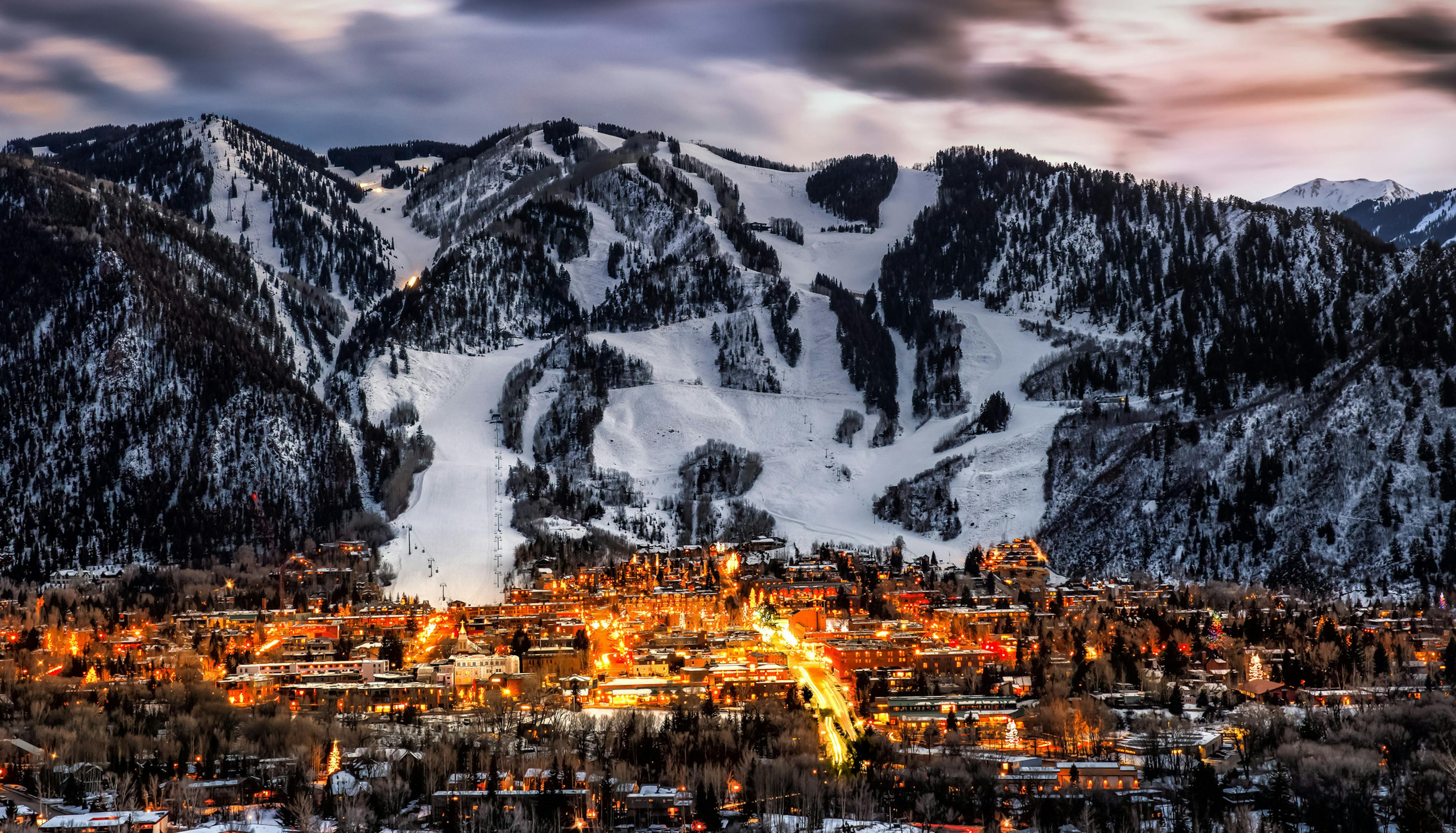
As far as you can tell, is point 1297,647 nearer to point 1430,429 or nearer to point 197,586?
point 1430,429

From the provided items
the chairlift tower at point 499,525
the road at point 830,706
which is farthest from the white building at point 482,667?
the chairlift tower at point 499,525

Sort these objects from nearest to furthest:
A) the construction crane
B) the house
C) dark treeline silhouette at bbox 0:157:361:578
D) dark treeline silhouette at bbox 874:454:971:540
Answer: the house < the construction crane < dark treeline silhouette at bbox 0:157:361:578 < dark treeline silhouette at bbox 874:454:971:540

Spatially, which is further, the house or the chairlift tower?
the chairlift tower

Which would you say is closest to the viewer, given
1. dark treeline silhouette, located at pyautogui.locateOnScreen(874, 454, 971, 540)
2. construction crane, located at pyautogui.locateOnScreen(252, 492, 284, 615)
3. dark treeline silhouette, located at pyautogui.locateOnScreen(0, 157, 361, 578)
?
construction crane, located at pyautogui.locateOnScreen(252, 492, 284, 615)

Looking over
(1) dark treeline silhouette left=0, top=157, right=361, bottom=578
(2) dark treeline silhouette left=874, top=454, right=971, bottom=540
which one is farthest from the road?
(1) dark treeline silhouette left=0, top=157, right=361, bottom=578

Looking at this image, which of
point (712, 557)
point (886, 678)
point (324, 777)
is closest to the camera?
point (324, 777)

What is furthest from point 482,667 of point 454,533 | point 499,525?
point 499,525

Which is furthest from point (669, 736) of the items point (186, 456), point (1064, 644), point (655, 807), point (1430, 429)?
point (186, 456)

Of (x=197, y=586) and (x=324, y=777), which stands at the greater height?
(x=197, y=586)

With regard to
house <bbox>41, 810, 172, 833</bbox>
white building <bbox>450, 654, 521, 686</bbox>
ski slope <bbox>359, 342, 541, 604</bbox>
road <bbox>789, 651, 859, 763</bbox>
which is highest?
ski slope <bbox>359, 342, 541, 604</bbox>

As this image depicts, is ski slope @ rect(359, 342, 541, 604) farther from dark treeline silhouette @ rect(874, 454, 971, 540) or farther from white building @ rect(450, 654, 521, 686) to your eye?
dark treeline silhouette @ rect(874, 454, 971, 540)

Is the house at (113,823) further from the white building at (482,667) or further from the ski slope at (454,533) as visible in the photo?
the ski slope at (454,533)
